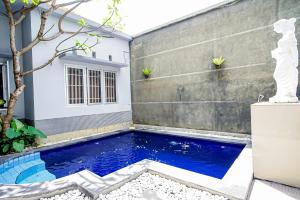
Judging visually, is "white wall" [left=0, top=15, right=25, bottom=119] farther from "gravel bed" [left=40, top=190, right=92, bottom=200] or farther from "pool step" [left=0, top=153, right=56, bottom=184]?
"gravel bed" [left=40, top=190, right=92, bottom=200]

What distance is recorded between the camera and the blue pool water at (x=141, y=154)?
4293 mm

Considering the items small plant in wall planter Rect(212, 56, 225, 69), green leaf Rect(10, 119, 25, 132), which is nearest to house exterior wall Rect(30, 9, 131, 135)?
green leaf Rect(10, 119, 25, 132)

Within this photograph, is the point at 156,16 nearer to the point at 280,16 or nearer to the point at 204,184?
the point at 280,16

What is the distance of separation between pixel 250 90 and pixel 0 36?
8450mm

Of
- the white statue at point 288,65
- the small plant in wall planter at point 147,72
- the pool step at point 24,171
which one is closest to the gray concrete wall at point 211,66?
the small plant in wall planter at point 147,72

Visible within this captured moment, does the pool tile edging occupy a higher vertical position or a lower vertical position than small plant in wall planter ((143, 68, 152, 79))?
lower

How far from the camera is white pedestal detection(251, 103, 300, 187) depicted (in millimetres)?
2801

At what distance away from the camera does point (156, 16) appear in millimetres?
8016

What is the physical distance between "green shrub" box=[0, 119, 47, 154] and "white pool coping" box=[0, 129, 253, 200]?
229 centimetres

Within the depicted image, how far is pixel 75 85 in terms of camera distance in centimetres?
720

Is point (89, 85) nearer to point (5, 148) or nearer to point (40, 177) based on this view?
point (5, 148)

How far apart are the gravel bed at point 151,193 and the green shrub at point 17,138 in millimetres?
3231

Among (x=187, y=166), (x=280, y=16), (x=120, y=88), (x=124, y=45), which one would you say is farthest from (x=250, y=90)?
(x=124, y=45)

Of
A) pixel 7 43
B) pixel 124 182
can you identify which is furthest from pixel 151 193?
pixel 7 43
